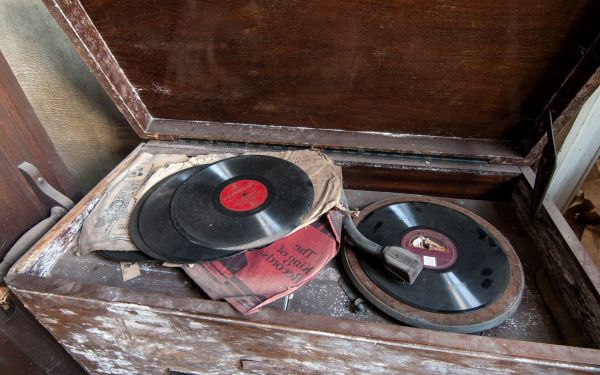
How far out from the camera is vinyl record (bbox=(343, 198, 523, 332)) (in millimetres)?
920

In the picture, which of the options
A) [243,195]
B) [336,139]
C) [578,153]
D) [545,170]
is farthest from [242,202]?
[578,153]

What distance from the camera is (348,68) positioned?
119 cm

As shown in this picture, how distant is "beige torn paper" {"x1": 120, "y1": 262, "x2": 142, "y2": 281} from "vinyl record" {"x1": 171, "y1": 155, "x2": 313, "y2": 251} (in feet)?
0.60

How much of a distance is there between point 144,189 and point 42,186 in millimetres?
298

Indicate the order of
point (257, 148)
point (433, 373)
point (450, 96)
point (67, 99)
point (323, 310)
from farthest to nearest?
point (67, 99) → point (257, 148) → point (450, 96) → point (323, 310) → point (433, 373)

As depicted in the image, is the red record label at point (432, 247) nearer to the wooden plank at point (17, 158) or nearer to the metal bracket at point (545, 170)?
the metal bracket at point (545, 170)

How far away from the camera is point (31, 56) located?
146 cm

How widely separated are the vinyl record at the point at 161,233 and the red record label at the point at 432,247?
0.52 meters

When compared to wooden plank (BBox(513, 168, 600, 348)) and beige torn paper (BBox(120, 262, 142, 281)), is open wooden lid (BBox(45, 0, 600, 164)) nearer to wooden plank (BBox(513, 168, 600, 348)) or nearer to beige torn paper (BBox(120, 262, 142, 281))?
wooden plank (BBox(513, 168, 600, 348))

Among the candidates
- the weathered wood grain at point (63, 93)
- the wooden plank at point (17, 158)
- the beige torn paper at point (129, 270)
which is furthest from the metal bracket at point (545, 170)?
the weathered wood grain at point (63, 93)

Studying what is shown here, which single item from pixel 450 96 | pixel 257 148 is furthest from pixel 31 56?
pixel 450 96

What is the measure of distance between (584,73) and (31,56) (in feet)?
6.15

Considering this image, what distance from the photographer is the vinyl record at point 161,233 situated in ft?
3.24

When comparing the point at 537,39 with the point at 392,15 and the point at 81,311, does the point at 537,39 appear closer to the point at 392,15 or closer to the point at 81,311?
the point at 392,15
